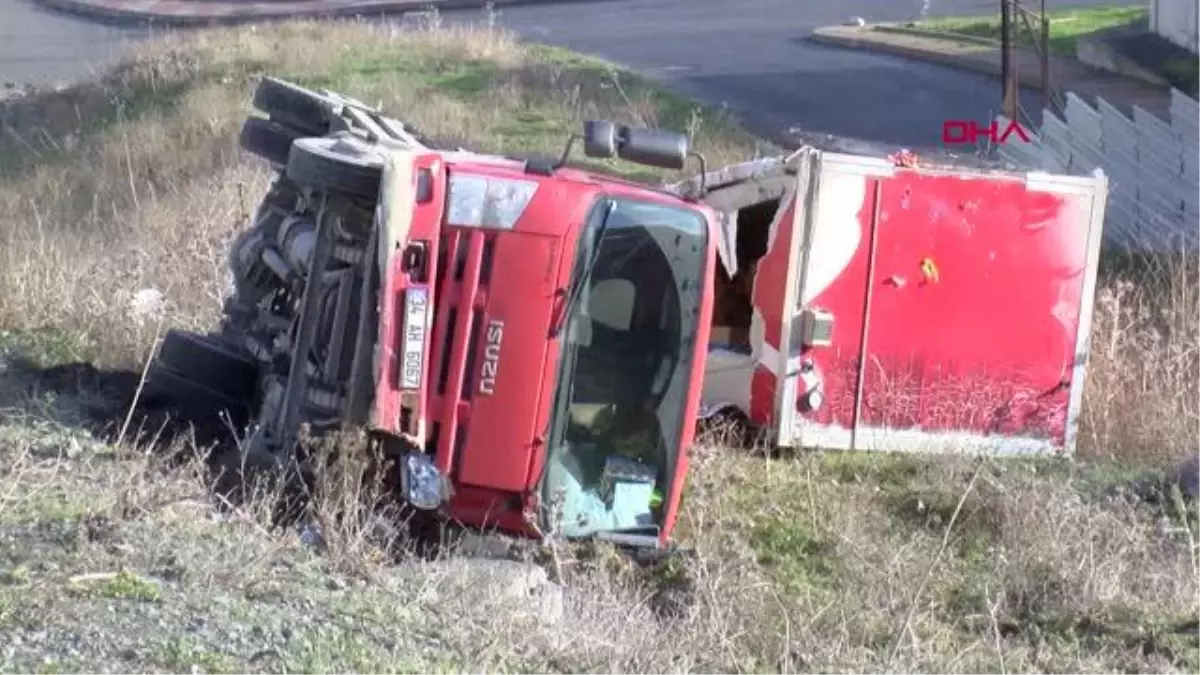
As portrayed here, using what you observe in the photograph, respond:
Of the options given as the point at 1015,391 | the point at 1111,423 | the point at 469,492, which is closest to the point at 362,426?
the point at 469,492

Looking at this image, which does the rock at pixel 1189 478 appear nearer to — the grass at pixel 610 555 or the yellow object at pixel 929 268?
the grass at pixel 610 555

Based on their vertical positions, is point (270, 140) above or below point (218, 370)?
above

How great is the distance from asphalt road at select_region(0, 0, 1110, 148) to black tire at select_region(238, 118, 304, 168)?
14.6 metres

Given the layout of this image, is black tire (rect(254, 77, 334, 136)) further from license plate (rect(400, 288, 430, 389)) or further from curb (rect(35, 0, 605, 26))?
curb (rect(35, 0, 605, 26))

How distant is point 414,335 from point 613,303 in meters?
0.93

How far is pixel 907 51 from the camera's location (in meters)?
32.7

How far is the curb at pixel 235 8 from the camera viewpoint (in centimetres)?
4022

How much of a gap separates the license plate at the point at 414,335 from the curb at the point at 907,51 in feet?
67.4

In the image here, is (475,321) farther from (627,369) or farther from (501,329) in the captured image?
(627,369)

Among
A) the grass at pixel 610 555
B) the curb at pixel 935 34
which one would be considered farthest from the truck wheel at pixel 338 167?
the curb at pixel 935 34

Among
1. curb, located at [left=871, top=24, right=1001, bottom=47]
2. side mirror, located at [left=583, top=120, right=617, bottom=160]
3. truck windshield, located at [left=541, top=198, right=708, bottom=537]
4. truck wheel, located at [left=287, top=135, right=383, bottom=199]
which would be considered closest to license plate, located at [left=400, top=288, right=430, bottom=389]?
truck wheel, located at [left=287, top=135, right=383, bottom=199]

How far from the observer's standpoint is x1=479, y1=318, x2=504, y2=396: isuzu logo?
327 inches
